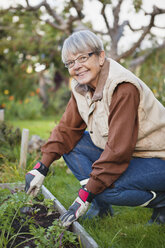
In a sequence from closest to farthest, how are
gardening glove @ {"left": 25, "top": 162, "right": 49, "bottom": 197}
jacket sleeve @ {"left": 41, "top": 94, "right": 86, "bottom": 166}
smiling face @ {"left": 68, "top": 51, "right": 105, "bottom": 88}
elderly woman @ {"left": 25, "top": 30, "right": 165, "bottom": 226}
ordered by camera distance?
1. elderly woman @ {"left": 25, "top": 30, "right": 165, "bottom": 226}
2. smiling face @ {"left": 68, "top": 51, "right": 105, "bottom": 88}
3. gardening glove @ {"left": 25, "top": 162, "right": 49, "bottom": 197}
4. jacket sleeve @ {"left": 41, "top": 94, "right": 86, "bottom": 166}

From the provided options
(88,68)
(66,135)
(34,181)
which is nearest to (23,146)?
(66,135)

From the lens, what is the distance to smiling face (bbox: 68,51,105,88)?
197cm

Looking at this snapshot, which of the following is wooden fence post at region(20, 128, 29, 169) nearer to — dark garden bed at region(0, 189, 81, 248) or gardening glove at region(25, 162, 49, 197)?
dark garden bed at region(0, 189, 81, 248)

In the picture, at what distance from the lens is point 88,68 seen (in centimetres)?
199

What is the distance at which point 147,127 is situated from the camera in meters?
1.87

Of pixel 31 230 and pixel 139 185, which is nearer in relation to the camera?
pixel 31 230

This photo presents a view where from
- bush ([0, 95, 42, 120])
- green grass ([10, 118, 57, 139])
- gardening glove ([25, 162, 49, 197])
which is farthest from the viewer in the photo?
bush ([0, 95, 42, 120])

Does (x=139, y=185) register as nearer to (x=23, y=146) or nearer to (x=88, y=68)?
(x=88, y=68)

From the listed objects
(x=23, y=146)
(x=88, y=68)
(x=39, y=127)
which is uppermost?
(x=88, y=68)

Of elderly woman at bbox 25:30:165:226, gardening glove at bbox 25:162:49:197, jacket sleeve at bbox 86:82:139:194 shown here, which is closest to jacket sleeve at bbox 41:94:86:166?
elderly woman at bbox 25:30:165:226

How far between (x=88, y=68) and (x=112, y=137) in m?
0.54

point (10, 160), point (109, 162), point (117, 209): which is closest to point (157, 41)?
point (10, 160)

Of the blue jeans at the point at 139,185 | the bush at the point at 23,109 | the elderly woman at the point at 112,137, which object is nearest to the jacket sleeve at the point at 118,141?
the elderly woman at the point at 112,137

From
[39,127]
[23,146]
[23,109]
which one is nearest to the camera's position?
[23,146]
